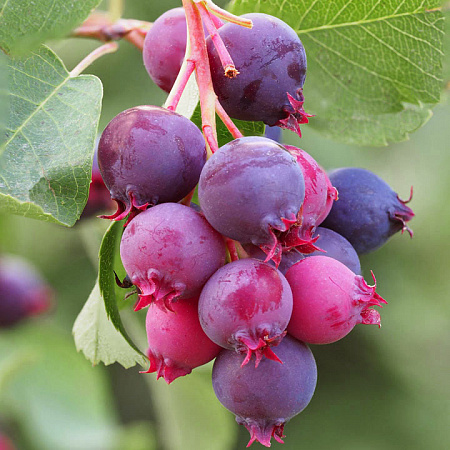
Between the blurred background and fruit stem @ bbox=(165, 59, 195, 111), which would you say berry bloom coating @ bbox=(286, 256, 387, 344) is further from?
the blurred background

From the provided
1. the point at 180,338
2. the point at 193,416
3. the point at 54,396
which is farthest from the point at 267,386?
the point at 54,396

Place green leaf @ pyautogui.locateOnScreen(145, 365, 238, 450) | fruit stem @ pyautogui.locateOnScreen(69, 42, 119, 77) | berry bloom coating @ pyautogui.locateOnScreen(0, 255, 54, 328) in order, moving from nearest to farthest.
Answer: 1. fruit stem @ pyautogui.locateOnScreen(69, 42, 119, 77)
2. green leaf @ pyautogui.locateOnScreen(145, 365, 238, 450)
3. berry bloom coating @ pyautogui.locateOnScreen(0, 255, 54, 328)

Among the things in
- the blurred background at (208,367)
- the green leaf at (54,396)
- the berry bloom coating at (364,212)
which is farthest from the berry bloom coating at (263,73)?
the green leaf at (54,396)

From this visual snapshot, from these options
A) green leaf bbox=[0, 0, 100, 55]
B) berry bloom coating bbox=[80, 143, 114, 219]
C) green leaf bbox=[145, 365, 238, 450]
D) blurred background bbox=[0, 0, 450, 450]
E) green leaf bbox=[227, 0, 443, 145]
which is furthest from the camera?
blurred background bbox=[0, 0, 450, 450]

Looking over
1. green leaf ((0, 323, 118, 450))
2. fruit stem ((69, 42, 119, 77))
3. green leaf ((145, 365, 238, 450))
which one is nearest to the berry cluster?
fruit stem ((69, 42, 119, 77))

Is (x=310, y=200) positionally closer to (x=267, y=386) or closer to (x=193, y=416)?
(x=267, y=386)

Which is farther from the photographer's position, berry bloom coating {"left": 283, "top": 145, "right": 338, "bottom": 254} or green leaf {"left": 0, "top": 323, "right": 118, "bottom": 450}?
green leaf {"left": 0, "top": 323, "right": 118, "bottom": 450}

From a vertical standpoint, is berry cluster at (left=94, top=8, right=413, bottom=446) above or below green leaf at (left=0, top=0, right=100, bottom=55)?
below
